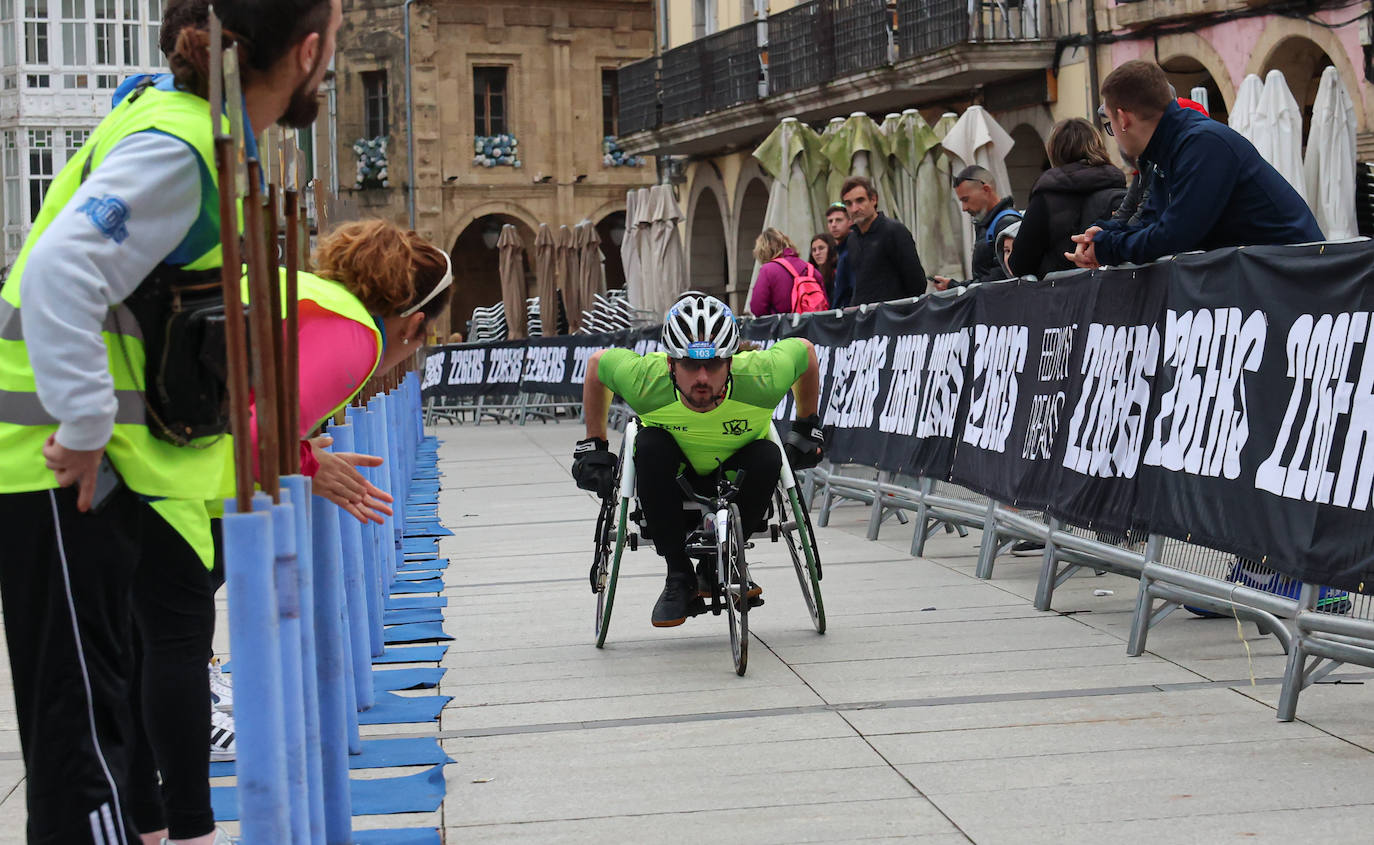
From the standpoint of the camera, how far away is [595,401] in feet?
24.6

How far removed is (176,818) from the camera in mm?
3533

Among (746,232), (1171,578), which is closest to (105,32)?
(746,232)

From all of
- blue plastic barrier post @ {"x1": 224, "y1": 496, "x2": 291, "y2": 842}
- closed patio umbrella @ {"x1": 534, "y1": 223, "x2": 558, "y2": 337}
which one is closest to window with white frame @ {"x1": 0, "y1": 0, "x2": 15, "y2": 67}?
closed patio umbrella @ {"x1": 534, "y1": 223, "x2": 558, "y2": 337}

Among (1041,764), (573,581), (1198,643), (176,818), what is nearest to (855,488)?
(573,581)

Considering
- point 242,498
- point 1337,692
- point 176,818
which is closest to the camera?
point 242,498

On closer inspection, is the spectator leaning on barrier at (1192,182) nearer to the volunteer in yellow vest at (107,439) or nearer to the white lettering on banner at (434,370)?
the volunteer in yellow vest at (107,439)

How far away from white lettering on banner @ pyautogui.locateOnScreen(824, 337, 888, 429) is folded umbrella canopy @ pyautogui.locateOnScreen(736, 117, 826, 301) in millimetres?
8380

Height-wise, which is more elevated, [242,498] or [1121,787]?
[242,498]

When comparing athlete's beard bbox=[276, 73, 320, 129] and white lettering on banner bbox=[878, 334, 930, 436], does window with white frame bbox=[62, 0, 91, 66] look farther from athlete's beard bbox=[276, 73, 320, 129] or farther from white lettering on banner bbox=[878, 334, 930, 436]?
athlete's beard bbox=[276, 73, 320, 129]

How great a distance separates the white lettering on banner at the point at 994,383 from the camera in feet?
28.5

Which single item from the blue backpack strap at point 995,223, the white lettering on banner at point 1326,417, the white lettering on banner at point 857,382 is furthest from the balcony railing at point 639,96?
the white lettering on banner at point 1326,417

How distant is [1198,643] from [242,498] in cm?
484

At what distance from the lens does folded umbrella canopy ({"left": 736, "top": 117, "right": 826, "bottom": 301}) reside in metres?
20.5

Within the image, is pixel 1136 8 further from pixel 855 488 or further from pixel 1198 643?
pixel 1198 643
